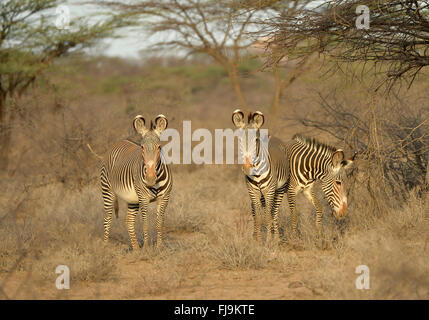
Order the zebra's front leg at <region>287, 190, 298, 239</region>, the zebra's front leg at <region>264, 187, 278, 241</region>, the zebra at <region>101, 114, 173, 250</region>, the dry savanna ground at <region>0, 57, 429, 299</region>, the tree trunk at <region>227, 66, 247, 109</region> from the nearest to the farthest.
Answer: the dry savanna ground at <region>0, 57, 429, 299</region>
the zebra at <region>101, 114, 173, 250</region>
the zebra's front leg at <region>264, 187, 278, 241</region>
the zebra's front leg at <region>287, 190, 298, 239</region>
the tree trunk at <region>227, 66, 247, 109</region>

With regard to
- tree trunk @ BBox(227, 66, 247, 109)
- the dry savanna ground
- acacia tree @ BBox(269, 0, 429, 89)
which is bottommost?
the dry savanna ground

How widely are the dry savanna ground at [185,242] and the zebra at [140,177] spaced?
436 mm

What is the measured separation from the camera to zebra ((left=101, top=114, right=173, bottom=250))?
21.7 ft

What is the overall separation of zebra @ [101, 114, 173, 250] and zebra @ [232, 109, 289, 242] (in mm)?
981

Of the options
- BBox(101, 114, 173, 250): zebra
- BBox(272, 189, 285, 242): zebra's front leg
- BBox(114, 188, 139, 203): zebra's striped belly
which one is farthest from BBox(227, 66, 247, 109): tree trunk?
BBox(114, 188, 139, 203): zebra's striped belly

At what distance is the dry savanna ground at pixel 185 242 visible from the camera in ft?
17.1

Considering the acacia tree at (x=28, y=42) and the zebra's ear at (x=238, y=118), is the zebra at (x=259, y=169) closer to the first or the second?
the zebra's ear at (x=238, y=118)

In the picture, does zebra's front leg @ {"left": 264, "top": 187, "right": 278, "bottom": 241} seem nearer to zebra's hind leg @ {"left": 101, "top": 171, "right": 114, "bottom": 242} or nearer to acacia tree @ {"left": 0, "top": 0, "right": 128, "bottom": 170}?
zebra's hind leg @ {"left": 101, "top": 171, "right": 114, "bottom": 242}

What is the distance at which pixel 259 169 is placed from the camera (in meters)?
6.84

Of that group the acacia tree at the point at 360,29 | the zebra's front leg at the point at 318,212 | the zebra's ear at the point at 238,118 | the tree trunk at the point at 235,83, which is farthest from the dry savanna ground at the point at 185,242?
the tree trunk at the point at 235,83

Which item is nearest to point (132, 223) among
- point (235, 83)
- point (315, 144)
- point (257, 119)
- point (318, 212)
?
point (257, 119)

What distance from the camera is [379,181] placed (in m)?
7.16

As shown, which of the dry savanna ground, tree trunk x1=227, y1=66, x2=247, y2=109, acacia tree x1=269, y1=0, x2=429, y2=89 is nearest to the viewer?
the dry savanna ground

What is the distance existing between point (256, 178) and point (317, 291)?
213cm
